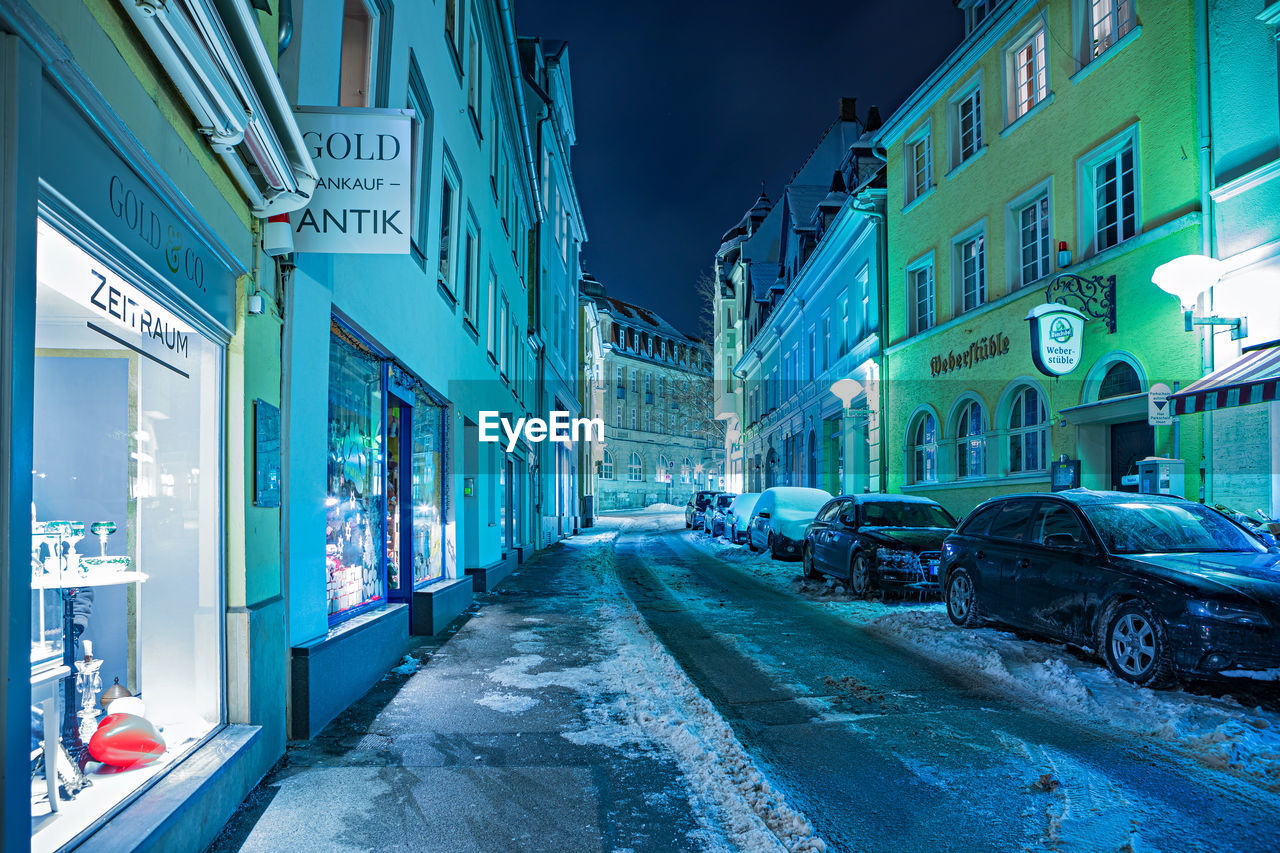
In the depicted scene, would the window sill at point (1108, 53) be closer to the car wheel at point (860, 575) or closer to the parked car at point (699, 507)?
the car wheel at point (860, 575)

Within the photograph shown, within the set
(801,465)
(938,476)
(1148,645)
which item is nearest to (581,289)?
(801,465)

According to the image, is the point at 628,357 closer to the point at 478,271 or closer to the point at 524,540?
the point at 524,540

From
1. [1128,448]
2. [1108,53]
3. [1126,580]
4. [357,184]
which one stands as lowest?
[1126,580]

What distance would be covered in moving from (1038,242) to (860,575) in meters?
7.66

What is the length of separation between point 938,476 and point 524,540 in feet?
31.3

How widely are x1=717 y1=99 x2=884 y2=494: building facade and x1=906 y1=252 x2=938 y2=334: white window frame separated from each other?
4.55ft

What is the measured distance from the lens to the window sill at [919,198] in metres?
20.0

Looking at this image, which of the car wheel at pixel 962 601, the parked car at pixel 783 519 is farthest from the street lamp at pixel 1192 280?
the parked car at pixel 783 519

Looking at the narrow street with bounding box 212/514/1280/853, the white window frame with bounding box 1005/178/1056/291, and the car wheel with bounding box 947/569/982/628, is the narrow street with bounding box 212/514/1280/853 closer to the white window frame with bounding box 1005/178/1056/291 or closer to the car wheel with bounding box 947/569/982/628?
the car wheel with bounding box 947/569/982/628

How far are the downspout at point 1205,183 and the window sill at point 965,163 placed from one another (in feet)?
18.6

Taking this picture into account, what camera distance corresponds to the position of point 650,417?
76875mm

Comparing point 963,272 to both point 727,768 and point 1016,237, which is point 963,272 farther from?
point 727,768

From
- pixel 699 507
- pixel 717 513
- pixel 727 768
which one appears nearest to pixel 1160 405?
pixel 727 768

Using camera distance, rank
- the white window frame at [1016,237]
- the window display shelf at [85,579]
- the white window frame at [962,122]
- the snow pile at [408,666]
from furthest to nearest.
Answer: the white window frame at [962,122] → the white window frame at [1016,237] → the snow pile at [408,666] → the window display shelf at [85,579]
